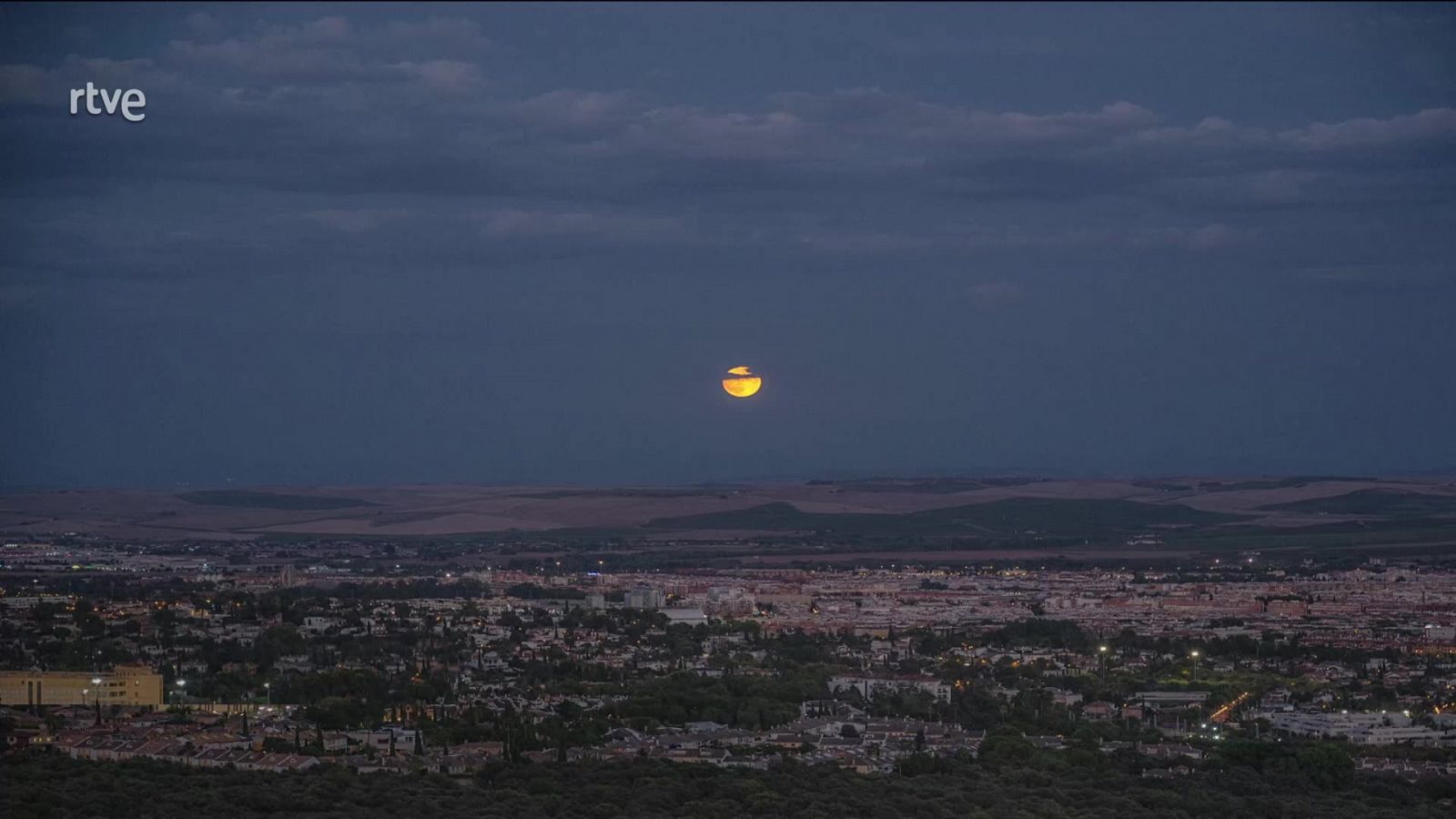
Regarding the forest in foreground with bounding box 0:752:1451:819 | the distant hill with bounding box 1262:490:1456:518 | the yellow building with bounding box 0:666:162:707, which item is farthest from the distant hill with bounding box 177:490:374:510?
the forest in foreground with bounding box 0:752:1451:819

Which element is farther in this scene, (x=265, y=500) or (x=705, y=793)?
(x=265, y=500)

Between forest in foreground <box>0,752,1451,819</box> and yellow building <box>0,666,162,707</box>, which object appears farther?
yellow building <box>0,666,162,707</box>

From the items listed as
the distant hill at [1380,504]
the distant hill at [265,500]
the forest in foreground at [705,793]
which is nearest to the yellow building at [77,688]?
the forest in foreground at [705,793]

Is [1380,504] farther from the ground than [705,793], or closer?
farther from the ground

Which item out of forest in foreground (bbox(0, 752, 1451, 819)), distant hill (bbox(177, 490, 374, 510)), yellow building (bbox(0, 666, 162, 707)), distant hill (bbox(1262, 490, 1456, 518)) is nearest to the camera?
forest in foreground (bbox(0, 752, 1451, 819))

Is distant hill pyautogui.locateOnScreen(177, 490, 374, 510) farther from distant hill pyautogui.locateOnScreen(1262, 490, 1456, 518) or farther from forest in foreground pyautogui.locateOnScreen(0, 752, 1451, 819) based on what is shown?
forest in foreground pyautogui.locateOnScreen(0, 752, 1451, 819)

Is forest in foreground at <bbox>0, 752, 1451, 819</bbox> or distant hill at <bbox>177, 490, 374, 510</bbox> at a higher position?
distant hill at <bbox>177, 490, 374, 510</bbox>

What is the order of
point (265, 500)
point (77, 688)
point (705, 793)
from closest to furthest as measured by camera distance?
point (705, 793) < point (77, 688) < point (265, 500)

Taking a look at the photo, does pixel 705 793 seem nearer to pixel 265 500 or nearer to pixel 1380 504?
pixel 1380 504

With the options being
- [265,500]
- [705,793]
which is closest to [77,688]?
[705,793]

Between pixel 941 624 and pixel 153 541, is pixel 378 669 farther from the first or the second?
pixel 153 541
